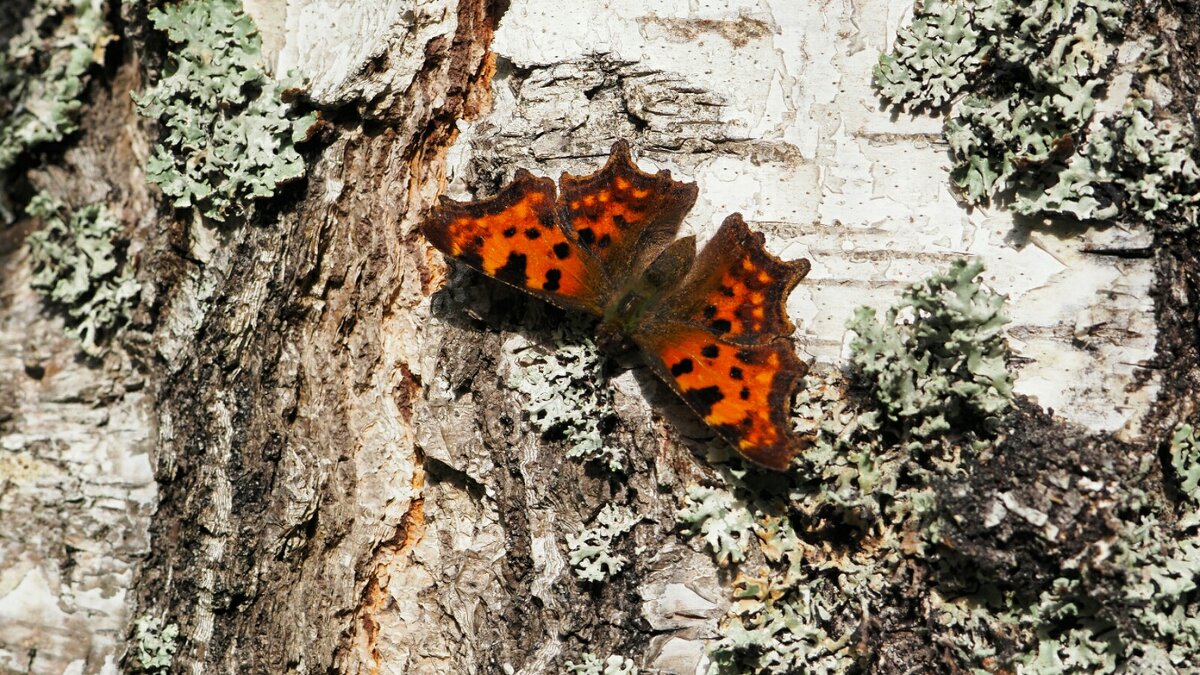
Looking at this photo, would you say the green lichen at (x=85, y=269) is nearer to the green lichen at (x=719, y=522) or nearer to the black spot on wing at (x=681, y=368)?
the black spot on wing at (x=681, y=368)

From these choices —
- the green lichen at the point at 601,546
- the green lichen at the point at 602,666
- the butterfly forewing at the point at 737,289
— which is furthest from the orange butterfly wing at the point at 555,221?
the green lichen at the point at 602,666

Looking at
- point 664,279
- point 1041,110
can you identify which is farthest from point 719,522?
point 1041,110

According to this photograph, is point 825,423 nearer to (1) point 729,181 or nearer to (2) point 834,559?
(2) point 834,559

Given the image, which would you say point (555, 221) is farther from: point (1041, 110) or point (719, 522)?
point (1041, 110)

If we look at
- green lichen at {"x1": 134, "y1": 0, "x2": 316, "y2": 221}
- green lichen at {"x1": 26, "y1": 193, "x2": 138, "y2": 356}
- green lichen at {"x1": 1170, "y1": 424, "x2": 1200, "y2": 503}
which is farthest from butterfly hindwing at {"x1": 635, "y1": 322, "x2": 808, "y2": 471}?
green lichen at {"x1": 26, "y1": 193, "x2": 138, "y2": 356}

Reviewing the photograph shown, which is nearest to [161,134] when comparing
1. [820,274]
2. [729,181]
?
[729,181]

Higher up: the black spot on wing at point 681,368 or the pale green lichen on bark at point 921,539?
the black spot on wing at point 681,368

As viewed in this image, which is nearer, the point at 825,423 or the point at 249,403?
the point at 825,423
